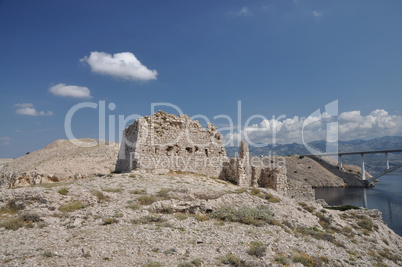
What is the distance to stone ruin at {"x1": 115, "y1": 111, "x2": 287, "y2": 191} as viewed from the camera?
15156mm

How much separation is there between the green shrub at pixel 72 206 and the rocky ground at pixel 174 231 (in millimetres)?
26

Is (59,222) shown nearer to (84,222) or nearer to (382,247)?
(84,222)

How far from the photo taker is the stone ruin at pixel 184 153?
15156 millimetres

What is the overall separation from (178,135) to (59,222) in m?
10.2

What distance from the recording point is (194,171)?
16.1 meters

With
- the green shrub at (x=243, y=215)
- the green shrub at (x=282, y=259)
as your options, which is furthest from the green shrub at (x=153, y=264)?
the green shrub at (x=243, y=215)

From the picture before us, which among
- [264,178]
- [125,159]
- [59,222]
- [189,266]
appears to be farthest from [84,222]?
[264,178]

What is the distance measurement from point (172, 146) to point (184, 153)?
3.20 feet

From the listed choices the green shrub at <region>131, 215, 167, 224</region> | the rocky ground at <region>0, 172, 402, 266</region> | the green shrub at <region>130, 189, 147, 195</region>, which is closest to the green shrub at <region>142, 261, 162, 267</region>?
the rocky ground at <region>0, 172, 402, 266</region>

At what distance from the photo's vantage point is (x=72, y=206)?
7457 mm

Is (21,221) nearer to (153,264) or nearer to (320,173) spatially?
(153,264)

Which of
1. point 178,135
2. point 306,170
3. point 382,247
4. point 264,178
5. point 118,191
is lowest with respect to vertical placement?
point 306,170

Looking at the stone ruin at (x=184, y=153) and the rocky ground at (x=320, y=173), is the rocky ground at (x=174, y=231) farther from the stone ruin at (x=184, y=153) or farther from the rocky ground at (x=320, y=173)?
the rocky ground at (x=320, y=173)

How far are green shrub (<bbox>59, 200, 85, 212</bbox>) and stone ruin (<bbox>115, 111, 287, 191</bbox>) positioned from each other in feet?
22.6
